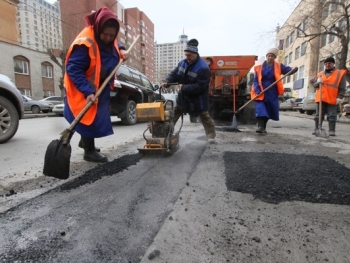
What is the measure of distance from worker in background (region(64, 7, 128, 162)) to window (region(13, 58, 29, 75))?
27370mm

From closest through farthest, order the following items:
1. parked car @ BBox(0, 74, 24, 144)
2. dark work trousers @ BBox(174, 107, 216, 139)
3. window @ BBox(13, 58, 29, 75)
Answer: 1. dark work trousers @ BBox(174, 107, 216, 139)
2. parked car @ BBox(0, 74, 24, 144)
3. window @ BBox(13, 58, 29, 75)

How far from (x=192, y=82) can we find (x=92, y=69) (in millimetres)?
1720

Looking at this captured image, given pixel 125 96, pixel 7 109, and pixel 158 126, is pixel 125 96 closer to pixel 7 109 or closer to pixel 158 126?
pixel 7 109

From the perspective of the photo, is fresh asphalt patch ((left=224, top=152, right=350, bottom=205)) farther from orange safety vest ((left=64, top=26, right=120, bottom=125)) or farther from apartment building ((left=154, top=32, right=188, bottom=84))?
apartment building ((left=154, top=32, right=188, bottom=84))

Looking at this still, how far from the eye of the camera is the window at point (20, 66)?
83.1 ft

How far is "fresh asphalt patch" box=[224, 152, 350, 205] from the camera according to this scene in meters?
2.13

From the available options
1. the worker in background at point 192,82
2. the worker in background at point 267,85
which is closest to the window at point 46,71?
the worker in background at point 267,85

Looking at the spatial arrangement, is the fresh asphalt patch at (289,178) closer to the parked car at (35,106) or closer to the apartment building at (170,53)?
the parked car at (35,106)

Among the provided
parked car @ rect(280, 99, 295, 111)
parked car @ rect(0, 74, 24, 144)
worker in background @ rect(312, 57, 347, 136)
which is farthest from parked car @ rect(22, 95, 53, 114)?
parked car @ rect(280, 99, 295, 111)

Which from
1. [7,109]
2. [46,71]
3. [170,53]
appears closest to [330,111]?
[7,109]

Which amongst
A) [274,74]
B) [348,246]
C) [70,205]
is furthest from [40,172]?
[274,74]

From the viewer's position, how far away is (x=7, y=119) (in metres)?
4.50

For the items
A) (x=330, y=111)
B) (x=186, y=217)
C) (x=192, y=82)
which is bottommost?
(x=186, y=217)

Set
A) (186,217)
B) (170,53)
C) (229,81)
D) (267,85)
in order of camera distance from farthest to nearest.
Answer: (170,53), (229,81), (267,85), (186,217)
